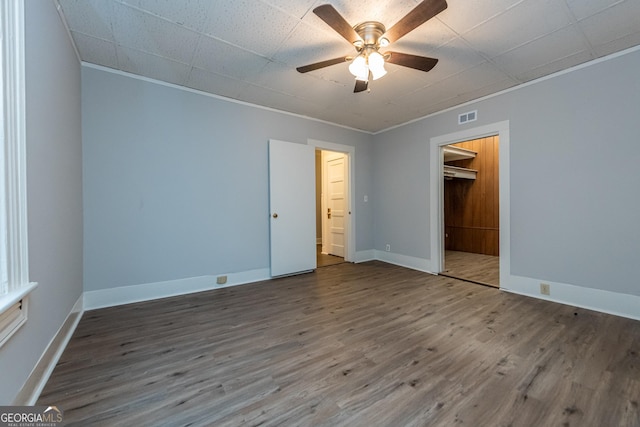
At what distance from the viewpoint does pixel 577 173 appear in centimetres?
276

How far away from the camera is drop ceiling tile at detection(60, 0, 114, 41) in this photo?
192cm

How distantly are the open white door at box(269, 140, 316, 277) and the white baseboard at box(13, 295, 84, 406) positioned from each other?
224cm

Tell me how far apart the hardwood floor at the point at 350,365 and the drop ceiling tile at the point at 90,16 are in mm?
2664

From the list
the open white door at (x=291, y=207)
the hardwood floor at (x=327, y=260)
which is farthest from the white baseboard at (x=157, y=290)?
the hardwood floor at (x=327, y=260)

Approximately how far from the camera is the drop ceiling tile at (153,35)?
2072 millimetres

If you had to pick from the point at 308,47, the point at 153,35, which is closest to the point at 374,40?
the point at 308,47

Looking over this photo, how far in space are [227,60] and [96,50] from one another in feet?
4.09

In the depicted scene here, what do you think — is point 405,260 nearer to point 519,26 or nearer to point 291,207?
point 291,207

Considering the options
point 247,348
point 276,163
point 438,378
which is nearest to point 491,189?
point 276,163

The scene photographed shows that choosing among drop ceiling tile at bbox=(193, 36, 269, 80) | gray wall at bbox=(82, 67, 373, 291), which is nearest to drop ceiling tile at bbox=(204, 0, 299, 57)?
drop ceiling tile at bbox=(193, 36, 269, 80)

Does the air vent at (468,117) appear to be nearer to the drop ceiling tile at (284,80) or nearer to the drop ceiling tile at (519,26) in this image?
the drop ceiling tile at (519,26)

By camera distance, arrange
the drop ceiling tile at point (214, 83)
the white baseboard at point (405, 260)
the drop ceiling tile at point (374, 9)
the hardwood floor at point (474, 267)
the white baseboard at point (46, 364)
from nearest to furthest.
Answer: the white baseboard at point (46, 364)
the drop ceiling tile at point (374, 9)
the drop ceiling tile at point (214, 83)
the hardwood floor at point (474, 267)
the white baseboard at point (405, 260)

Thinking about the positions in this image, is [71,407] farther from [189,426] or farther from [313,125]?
[313,125]

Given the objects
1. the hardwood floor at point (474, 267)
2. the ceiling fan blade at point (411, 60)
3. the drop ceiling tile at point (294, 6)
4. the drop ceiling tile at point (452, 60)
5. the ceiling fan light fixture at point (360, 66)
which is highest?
the drop ceiling tile at point (294, 6)
